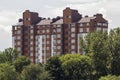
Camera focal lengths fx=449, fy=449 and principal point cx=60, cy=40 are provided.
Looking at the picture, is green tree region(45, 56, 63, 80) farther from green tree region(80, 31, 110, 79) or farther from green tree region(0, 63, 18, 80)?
green tree region(0, 63, 18, 80)

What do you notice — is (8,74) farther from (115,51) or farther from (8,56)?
(8,56)

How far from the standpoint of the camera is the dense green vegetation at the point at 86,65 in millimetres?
116875

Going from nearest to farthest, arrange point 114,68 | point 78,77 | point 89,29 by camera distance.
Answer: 1. point 114,68
2. point 78,77
3. point 89,29

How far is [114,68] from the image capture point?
116 m

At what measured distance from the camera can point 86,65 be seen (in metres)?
123

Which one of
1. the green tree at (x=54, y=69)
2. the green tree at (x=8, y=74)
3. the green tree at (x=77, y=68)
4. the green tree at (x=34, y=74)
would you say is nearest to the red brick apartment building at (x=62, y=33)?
the green tree at (x=54, y=69)

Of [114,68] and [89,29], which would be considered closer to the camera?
[114,68]

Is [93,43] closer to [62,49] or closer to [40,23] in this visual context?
[62,49]

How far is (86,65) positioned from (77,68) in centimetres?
312

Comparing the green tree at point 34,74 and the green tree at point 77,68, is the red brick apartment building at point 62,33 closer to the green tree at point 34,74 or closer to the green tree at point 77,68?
the green tree at point 77,68

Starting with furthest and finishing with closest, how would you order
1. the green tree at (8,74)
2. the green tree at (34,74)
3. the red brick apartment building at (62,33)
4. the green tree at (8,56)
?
the red brick apartment building at (62,33) → the green tree at (8,56) → the green tree at (34,74) → the green tree at (8,74)

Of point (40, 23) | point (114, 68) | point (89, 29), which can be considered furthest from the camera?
point (40, 23)

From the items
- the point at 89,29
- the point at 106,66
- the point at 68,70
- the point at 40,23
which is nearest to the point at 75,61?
the point at 68,70

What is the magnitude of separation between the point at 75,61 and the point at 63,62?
4.67m
